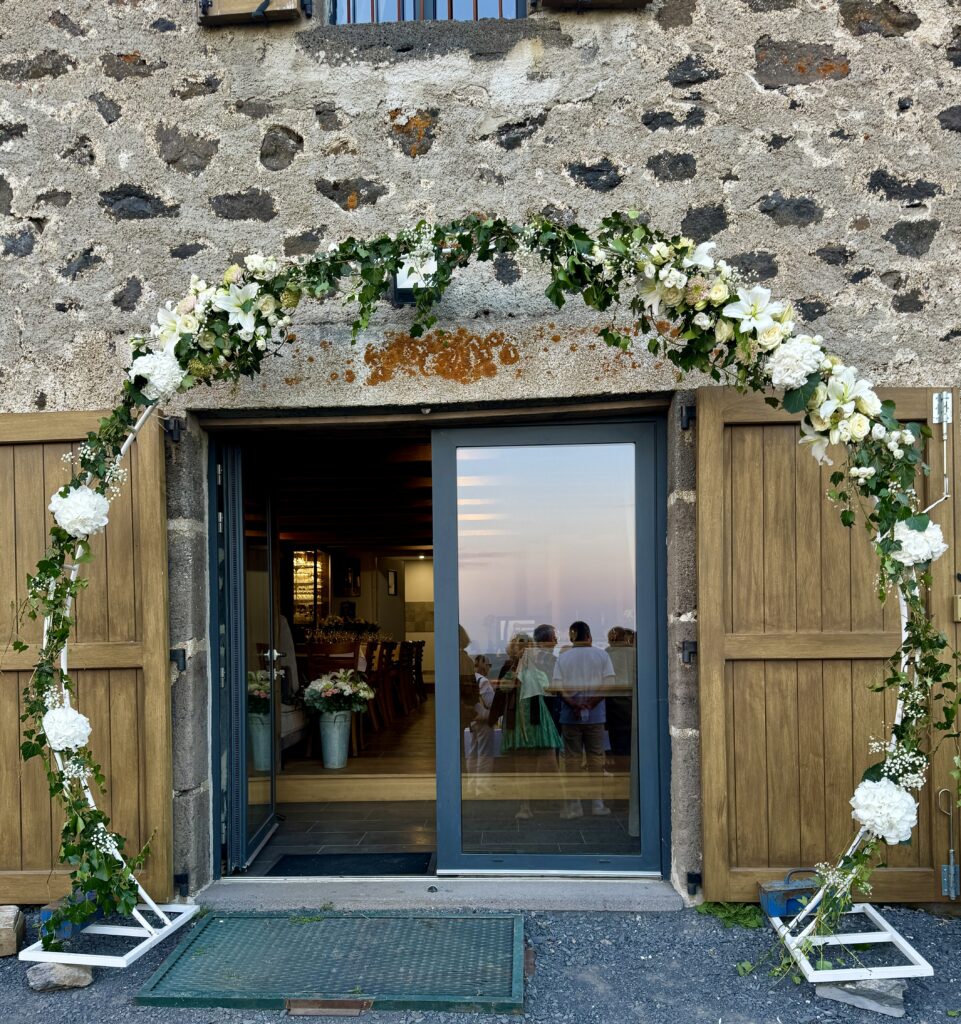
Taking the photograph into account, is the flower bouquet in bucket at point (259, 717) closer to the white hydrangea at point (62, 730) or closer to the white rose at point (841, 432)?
the white hydrangea at point (62, 730)

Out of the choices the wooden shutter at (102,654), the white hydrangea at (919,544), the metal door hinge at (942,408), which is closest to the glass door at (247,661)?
the wooden shutter at (102,654)

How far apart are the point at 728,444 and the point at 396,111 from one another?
1909 millimetres

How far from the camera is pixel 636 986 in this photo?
2865 millimetres

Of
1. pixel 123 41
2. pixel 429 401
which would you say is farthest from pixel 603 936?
pixel 123 41

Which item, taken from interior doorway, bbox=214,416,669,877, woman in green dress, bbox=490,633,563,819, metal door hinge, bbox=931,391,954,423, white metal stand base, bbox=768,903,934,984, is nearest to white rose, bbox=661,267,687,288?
interior doorway, bbox=214,416,669,877

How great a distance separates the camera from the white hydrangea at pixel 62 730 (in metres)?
2.93

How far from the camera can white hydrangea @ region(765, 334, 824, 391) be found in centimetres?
273

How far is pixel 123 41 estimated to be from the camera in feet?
11.6

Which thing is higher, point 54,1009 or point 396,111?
point 396,111

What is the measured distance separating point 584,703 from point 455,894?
937 mm

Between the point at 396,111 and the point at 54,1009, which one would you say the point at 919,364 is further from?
the point at 54,1009

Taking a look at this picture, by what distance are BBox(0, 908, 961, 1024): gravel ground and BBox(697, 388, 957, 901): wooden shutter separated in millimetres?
238

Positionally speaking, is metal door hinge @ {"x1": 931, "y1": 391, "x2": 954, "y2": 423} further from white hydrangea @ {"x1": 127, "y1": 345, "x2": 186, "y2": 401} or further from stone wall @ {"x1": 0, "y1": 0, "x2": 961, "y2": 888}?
white hydrangea @ {"x1": 127, "y1": 345, "x2": 186, "y2": 401}

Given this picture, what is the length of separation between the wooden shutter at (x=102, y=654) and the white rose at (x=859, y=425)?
256 cm
